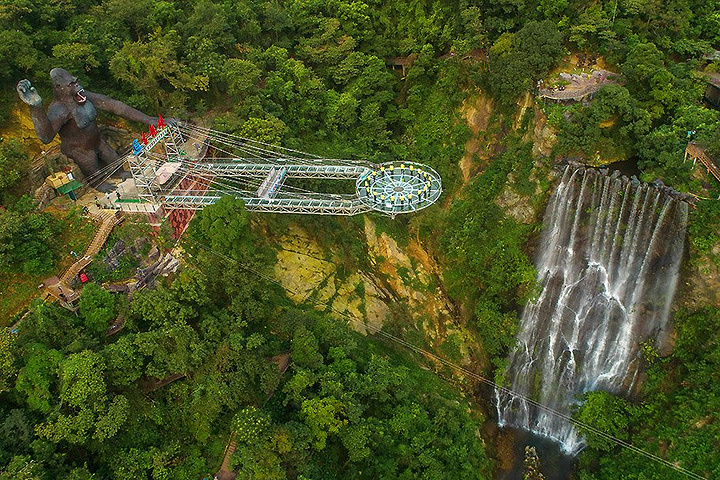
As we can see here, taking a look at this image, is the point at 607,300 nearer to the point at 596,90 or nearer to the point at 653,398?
the point at 653,398

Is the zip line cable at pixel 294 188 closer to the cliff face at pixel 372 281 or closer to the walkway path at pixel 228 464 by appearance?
the cliff face at pixel 372 281

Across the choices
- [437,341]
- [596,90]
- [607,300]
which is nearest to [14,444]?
[437,341]

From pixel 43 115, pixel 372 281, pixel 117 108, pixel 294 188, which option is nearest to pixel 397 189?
pixel 294 188

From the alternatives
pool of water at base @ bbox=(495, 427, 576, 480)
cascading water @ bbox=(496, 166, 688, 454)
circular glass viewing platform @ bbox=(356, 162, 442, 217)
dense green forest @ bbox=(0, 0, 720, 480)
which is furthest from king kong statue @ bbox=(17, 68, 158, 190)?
pool of water at base @ bbox=(495, 427, 576, 480)

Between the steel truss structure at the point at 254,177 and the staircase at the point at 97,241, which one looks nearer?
the staircase at the point at 97,241

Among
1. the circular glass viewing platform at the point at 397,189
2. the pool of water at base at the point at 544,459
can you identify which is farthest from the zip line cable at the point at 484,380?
the circular glass viewing platform at the point at 397,189
